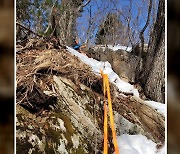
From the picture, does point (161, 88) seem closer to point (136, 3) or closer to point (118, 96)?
point (118, 96)

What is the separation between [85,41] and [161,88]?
1.34 ft

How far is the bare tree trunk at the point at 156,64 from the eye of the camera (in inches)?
54.0

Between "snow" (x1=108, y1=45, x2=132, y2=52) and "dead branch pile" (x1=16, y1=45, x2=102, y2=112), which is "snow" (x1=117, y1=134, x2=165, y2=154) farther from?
"snow" (x1=108, y1=45, x2=132, y2=52)

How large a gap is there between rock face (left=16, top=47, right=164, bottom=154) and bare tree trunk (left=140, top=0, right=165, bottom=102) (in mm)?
75

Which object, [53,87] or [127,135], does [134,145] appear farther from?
[53,87]

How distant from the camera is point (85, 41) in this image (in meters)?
1.41

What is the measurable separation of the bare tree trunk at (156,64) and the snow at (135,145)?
7.9 inches

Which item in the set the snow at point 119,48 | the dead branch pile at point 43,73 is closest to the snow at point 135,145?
the dead branch pile at point 43,73

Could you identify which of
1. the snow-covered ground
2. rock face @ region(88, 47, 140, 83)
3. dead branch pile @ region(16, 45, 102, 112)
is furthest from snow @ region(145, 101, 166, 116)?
dead branch pile @ region(16, 45, 102, 112)

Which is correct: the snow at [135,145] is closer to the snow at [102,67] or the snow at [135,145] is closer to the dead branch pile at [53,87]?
the dead branch pile at [53,87]

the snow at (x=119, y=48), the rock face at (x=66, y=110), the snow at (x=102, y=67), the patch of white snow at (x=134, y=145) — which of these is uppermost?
the snow at (x=119, y=48)
